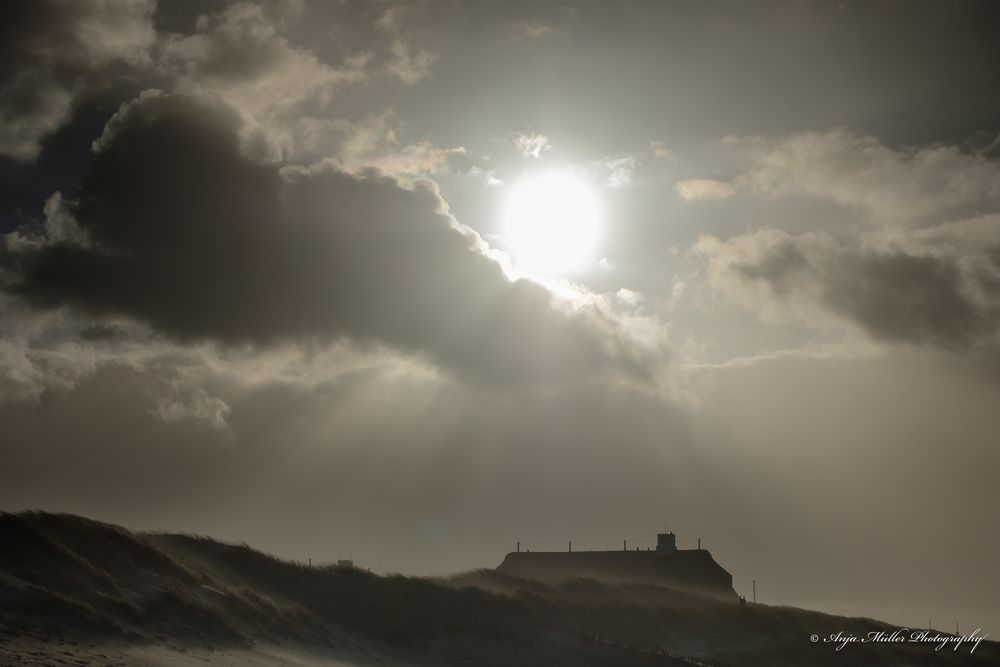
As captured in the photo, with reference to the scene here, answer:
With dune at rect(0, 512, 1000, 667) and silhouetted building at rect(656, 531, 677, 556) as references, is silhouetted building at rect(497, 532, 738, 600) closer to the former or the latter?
silhouetted building at rect(656, 531, 677, 556)

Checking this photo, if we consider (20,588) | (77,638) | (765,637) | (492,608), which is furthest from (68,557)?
(765,637)

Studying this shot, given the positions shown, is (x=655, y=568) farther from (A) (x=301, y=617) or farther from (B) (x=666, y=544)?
(A) (x=301, y=617)

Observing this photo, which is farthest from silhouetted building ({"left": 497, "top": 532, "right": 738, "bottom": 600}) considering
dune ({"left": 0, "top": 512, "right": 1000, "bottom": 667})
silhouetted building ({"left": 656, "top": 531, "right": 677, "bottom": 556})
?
dune ({"left": 0, "top": 512, "right": 1000, "bottom": 667})

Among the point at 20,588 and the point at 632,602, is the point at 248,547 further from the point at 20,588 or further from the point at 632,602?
the point at 632,602

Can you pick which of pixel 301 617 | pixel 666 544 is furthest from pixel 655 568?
pixel 301 617

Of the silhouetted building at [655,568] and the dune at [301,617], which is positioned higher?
the silhouetted building at [655,568]

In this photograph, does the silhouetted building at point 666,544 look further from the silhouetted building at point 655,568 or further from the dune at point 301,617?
the dune at point 301,617

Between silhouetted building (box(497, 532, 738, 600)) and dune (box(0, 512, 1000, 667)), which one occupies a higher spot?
silhouetted building (box(497, 532, 738, 600))

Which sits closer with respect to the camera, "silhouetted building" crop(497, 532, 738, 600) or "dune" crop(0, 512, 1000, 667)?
"dune" crop(0, 512, 1000, 667)

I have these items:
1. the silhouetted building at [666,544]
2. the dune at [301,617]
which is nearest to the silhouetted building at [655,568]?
the silhouetted building at [666,544]

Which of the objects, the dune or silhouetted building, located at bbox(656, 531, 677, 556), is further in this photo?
silhouetted building, located at bbox(656, 531, 677, 556)

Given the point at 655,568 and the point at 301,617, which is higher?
the point at 655,568

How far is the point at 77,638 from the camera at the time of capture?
2150 centimetres

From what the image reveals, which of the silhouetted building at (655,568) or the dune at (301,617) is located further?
the silhouetted building at (655,568)
